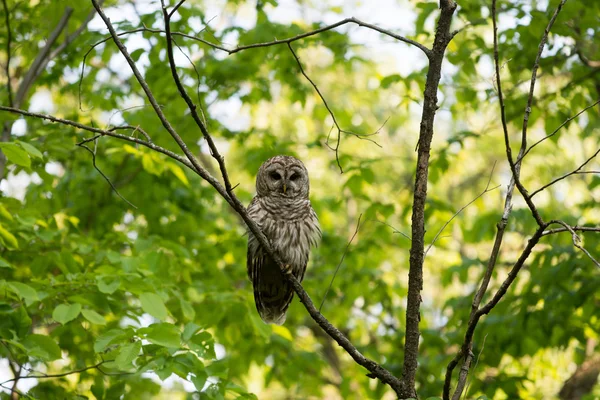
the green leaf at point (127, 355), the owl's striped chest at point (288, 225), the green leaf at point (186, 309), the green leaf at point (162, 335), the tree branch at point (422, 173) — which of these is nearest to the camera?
the tree branch at point (422, 173)

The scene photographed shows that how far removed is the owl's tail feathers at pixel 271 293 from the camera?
4.93 metres

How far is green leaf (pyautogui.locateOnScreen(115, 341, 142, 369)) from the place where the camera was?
3.30 metres

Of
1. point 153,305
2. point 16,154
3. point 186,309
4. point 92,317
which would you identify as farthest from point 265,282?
point 16,154

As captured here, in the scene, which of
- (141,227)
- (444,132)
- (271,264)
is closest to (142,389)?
(271,264)

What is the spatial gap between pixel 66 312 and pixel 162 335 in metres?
0.55

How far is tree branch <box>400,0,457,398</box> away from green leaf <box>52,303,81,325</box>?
1748 millimetres

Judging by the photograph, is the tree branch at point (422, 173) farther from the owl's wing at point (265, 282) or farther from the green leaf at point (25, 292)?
the green leaf at point (25, 292)

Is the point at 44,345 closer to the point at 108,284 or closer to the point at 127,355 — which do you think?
the point at 108,284

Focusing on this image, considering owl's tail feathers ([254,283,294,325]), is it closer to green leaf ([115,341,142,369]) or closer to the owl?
the owl

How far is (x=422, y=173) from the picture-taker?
2.81 meters

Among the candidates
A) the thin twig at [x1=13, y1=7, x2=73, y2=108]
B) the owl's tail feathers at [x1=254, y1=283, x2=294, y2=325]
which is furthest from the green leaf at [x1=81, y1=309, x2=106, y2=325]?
the thin twig at [x1=13, y1=7, x2=73, y2=108]

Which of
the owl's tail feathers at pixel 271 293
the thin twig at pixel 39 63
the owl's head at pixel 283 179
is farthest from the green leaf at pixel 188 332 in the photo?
the thin twig at pixel 39 63

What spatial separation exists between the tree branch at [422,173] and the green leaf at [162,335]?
1.18 meters

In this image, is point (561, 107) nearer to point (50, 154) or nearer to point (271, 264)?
point (271, 264)
